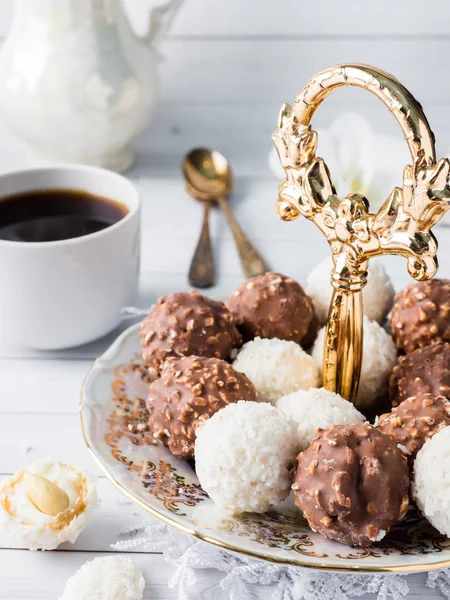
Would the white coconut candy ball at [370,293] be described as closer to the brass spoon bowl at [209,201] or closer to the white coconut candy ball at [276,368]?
the white coconut candy ball at [276,368]

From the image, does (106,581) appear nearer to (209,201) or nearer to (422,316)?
(422,316)

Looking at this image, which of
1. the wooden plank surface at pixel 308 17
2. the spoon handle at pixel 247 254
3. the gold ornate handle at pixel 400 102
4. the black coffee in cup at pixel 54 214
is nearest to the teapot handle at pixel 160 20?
the wooden plank surface at pixel 308 17

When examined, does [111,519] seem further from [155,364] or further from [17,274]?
[17,274]

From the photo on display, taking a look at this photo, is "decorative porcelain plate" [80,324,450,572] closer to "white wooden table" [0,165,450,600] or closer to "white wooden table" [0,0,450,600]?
"white wooden table" [0,165,450,600]

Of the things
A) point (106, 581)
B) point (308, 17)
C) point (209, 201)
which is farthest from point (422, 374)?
point (308, 17)

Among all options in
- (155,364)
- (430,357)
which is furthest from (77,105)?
(430,357)

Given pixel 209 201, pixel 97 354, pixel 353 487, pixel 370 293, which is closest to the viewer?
pixel 353 487
